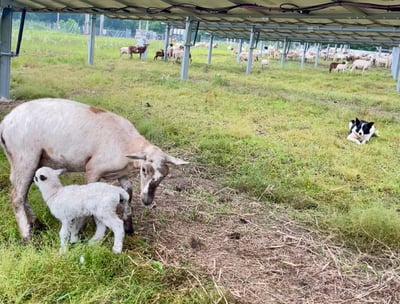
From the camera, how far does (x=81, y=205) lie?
129 inches

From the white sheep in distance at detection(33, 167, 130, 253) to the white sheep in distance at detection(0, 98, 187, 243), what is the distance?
0.99ft

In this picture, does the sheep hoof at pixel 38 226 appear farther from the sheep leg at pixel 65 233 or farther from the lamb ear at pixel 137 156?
the lamb ear at pixel 137 156

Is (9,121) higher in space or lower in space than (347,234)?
higher

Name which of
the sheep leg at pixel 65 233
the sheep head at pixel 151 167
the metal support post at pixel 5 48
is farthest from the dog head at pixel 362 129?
the metal support post at pixel 5 48

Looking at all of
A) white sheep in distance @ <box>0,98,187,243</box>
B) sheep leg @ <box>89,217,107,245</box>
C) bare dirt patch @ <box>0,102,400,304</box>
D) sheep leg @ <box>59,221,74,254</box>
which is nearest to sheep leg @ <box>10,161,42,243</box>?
white sheep in distance @ <box>0,98,187,243</box>

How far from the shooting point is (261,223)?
4531 millimetres

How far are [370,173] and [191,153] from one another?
8.61ft

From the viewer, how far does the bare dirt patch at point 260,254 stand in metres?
3.37

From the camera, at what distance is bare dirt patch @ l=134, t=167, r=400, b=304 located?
3365 mm

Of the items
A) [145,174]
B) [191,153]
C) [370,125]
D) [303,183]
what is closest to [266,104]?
[370,125]

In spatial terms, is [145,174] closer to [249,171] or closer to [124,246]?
[124,246]

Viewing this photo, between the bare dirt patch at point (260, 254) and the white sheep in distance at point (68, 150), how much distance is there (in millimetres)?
548

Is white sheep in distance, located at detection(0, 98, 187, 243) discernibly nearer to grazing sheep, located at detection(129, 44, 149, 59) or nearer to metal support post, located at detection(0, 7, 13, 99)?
metal support post, located at detection(0, 7, 13, 99)

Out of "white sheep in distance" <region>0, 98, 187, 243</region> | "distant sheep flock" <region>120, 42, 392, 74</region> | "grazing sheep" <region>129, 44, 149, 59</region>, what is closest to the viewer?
"white sheep in distance" <region>0, 98, 187, 243</region>
